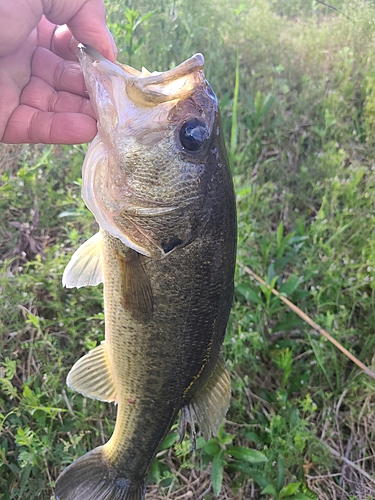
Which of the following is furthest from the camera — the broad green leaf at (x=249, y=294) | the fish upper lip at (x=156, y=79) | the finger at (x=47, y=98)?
the broad green leaf at (x=249, y=294)

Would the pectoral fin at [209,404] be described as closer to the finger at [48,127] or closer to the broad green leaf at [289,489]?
the broad green leaf at [289,489]

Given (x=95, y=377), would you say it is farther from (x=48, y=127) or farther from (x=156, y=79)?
(x=156, y=79)

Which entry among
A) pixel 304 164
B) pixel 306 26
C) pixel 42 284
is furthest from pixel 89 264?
pixel 306 26

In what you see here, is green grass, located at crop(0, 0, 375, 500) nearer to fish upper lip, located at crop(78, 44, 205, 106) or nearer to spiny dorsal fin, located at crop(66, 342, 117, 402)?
spiny dorsal fin, located at crop(66, 342, 117, 402)

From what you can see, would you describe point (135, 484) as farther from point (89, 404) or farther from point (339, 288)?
point (339, 288)

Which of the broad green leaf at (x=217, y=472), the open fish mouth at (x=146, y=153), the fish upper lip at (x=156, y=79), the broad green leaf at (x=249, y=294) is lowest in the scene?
the broad green leaf at (x=217, y=472)

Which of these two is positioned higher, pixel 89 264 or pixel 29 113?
pixel 29 113

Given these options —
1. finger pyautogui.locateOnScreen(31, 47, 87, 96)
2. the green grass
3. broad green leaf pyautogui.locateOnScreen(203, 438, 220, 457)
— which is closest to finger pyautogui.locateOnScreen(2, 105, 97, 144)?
finger pyautogui.locateOnScreen(31, 47, 87, 96)

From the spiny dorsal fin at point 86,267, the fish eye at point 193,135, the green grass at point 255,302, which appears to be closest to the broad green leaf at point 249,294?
the green grass at point 255,302
